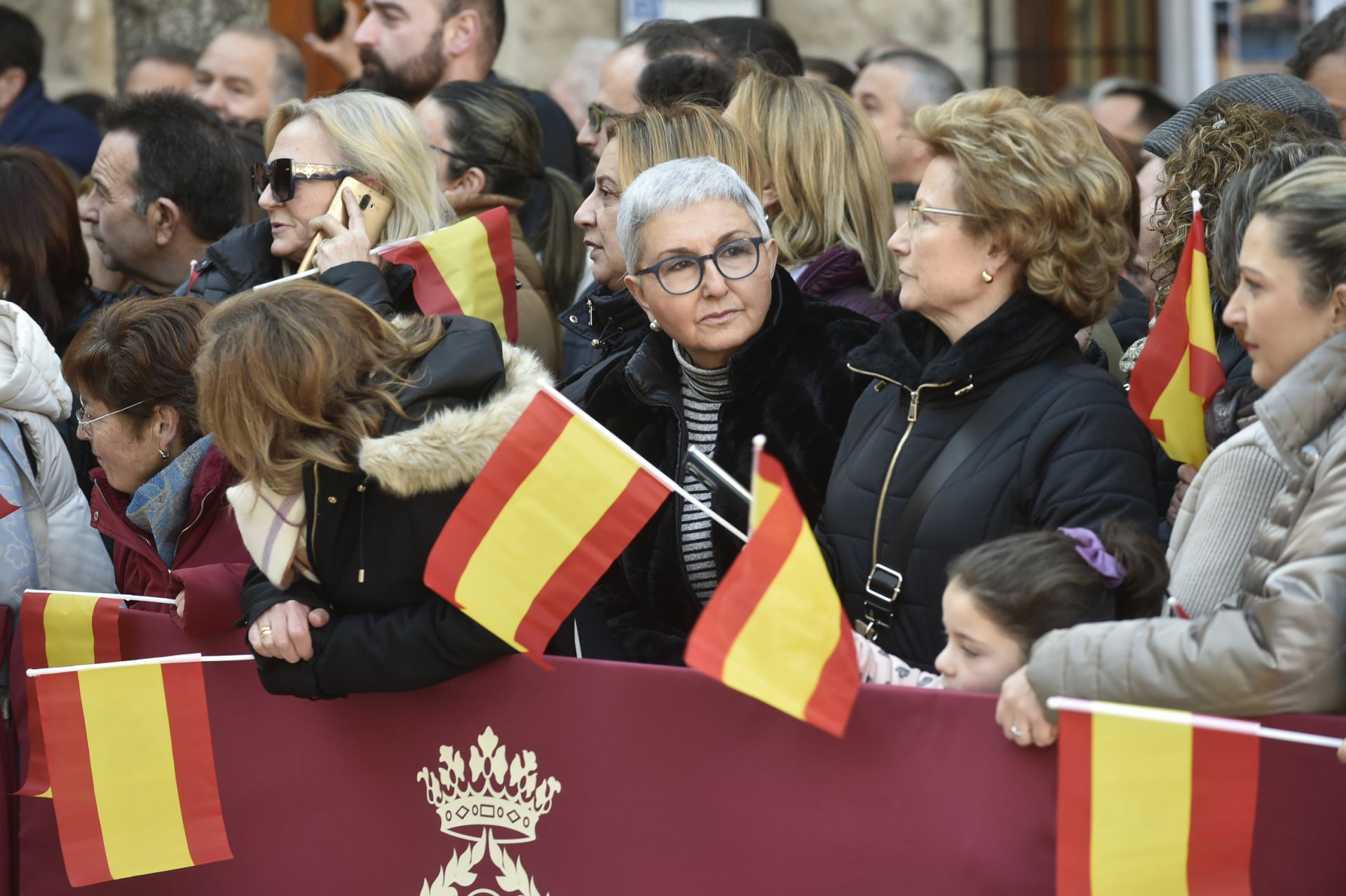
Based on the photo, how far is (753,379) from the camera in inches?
156

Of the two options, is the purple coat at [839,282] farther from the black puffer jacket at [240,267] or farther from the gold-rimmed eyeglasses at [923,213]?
the black puffer jacket at [240,267]

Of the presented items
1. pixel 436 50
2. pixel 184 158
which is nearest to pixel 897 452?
pixel 184 158

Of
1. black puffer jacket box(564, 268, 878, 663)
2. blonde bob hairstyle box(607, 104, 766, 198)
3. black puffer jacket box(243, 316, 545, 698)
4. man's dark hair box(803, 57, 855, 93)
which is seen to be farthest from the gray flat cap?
man's dark hair box(803, 57, 855, 93)

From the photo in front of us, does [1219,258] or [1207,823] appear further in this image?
[1219,258]

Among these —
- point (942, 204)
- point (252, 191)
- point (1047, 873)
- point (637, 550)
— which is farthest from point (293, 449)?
point (252, 191)

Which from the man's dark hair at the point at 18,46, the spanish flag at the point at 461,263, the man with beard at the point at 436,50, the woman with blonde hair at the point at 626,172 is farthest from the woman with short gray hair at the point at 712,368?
the man's dark hair at the point at 18,46

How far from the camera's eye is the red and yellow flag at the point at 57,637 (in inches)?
166

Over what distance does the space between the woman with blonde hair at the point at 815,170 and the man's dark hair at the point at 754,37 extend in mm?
1451

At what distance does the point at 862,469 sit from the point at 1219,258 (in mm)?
832

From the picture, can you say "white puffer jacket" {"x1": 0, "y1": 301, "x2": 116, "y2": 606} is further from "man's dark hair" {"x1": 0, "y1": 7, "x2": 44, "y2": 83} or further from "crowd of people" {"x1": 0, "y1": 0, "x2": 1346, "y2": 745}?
"man's dark hair" {"x1": 0, "y1": 7, "x2": 44, "y2": 83}

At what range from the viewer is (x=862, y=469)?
355cm

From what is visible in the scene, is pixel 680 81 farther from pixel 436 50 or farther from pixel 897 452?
pixel 897 452

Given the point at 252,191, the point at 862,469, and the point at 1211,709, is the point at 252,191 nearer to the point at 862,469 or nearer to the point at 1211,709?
the point at 862,469

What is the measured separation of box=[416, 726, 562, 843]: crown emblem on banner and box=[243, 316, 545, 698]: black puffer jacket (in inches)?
7.4
